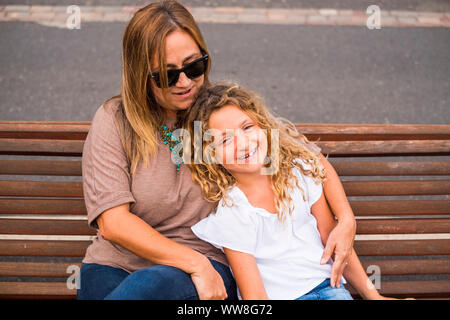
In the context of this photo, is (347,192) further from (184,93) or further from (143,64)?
(143,64)

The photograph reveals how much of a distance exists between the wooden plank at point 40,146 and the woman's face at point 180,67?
64 centimetres

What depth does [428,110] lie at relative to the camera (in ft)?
15.7

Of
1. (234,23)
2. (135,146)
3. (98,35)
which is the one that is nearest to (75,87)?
(98,35)

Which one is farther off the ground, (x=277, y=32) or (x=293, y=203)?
(x=277, y=32)

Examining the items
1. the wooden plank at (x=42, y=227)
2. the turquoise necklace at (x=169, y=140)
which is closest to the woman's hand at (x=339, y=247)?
the turquoise necklace at (x=169, y=140)

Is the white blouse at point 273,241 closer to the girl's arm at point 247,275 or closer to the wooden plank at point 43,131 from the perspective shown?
the girl's arm at point 247,275

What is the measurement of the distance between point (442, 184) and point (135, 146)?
1696 millimetres

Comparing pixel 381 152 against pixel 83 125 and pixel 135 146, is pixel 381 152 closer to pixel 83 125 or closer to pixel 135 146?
pixel 135 146

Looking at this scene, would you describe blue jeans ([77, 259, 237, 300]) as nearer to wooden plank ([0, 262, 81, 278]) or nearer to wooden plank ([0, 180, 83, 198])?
wooden plank ([0, 262, 81, 278])

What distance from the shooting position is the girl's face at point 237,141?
6.74 ft

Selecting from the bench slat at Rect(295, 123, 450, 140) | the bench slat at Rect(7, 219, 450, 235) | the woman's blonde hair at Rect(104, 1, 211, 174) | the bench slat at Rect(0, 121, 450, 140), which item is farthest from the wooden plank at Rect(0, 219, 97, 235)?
the bench slat at Rect(295, 123, 450, 140)
